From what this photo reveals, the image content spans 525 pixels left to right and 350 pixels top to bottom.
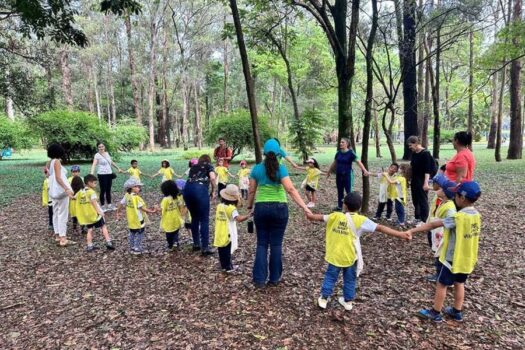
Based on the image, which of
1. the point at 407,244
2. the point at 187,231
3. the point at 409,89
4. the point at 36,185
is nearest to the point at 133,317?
the point at 187,231

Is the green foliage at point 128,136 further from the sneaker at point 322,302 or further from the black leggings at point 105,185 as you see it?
the sneaker at point 322,302

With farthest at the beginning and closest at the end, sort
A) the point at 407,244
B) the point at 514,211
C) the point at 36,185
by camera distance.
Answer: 1. the point at 36,185
2. the point at 514,211
3. the point at 407,244

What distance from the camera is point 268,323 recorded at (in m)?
3.73

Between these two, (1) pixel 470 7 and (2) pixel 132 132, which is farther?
(2) pixel 132 132

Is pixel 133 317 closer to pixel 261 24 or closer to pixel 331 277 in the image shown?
pixel 331 277

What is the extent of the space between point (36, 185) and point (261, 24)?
35.1 ft

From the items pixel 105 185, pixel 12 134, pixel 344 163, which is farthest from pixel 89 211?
pixel 12 134

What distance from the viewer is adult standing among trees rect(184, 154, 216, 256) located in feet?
18.1

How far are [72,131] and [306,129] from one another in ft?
45.4

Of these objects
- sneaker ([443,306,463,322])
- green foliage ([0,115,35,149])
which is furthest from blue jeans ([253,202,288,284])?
green foliage ([0,115,35,149])

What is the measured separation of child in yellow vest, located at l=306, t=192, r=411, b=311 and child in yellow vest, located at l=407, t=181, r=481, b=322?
620 mm

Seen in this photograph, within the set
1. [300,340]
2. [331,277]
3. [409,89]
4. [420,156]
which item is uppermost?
[409,89]

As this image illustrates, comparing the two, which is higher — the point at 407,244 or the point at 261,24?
the point at 261,24

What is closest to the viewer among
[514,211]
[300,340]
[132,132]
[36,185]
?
[300,340]
